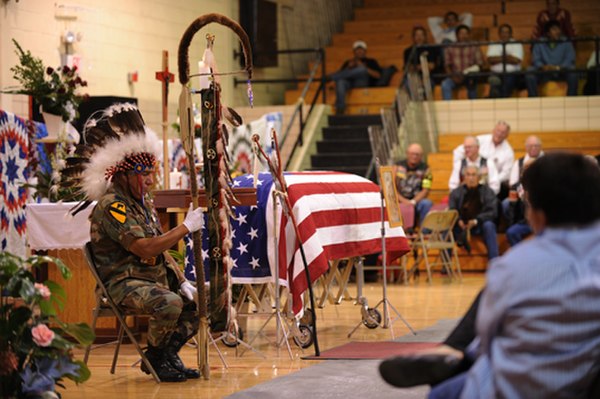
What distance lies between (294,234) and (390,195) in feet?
3.34

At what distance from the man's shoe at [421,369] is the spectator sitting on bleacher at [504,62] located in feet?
37.2

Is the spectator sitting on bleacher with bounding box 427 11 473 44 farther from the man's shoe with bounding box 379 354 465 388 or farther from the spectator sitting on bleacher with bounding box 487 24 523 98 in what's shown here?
the man's shoe with bounding box 379 354 465 388

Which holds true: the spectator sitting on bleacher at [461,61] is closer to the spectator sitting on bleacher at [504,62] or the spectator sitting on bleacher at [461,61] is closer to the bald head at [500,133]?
the spectator sitting on bleacher at [504,62]

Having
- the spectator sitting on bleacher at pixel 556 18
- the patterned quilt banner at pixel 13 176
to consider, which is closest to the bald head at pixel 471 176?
the spectator sitting on bleacher at pixel 556 18

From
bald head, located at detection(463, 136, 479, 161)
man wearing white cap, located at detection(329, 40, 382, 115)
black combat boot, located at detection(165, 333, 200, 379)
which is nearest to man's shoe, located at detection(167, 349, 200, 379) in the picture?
black combat boot, located at detection(165, 333, 200, 379)

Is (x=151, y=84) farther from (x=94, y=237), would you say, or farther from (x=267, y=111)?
(x=94, y=237)

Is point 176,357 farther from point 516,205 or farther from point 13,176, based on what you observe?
point 516,205

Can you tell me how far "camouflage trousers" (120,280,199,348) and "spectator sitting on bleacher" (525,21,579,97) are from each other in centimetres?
918

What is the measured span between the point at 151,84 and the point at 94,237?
7.14 meters

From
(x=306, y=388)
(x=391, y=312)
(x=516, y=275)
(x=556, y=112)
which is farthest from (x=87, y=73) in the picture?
(x=516, y=275)

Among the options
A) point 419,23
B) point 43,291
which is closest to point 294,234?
point 43,291

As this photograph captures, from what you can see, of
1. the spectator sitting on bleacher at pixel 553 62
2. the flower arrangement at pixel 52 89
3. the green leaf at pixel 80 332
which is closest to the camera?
the green leaf at pixel 80 332

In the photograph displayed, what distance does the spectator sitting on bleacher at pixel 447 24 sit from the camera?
15148mm

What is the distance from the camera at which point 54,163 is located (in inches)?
299
